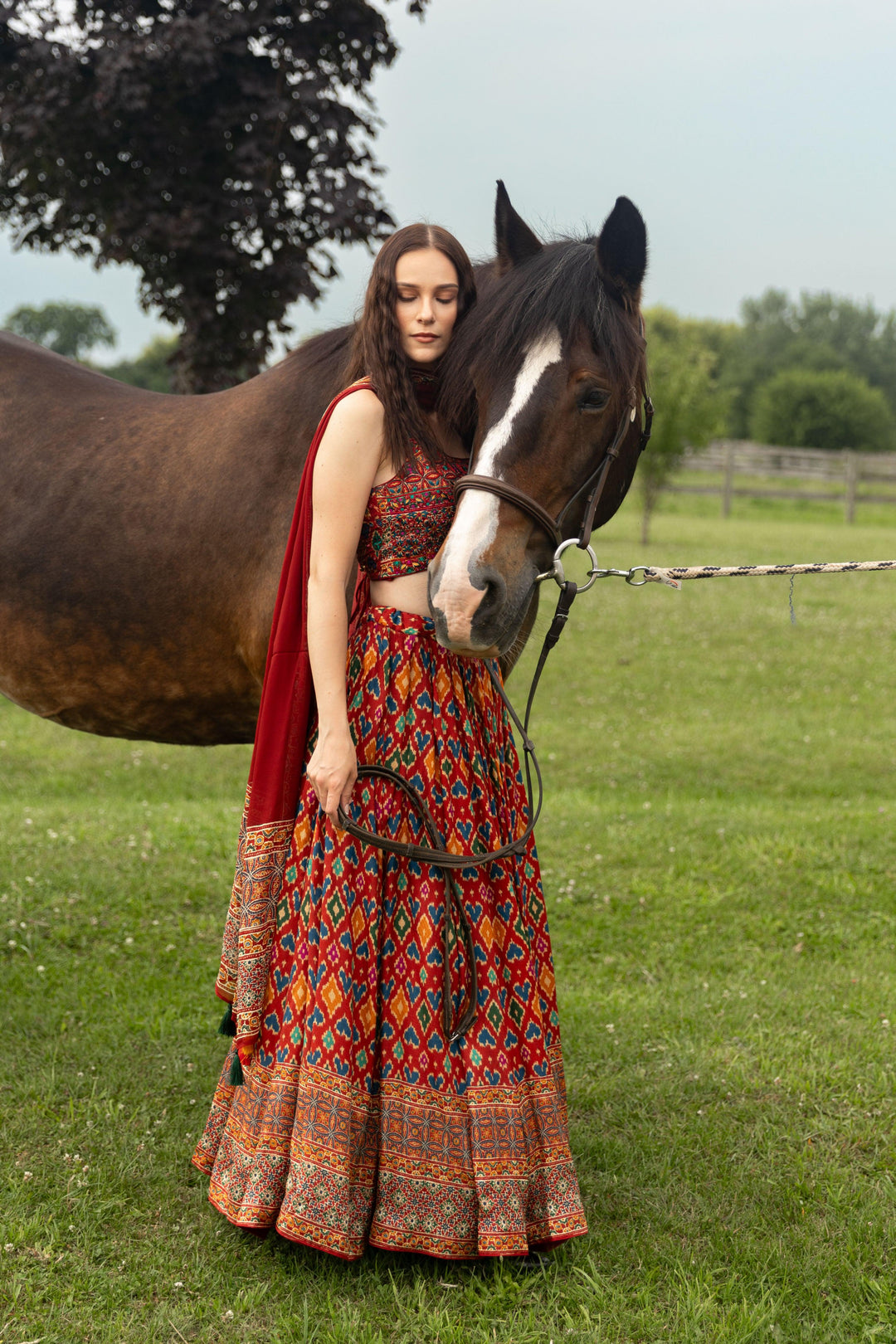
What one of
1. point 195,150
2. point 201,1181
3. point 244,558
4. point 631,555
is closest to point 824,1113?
point 201,1181

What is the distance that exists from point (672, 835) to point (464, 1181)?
3682mm

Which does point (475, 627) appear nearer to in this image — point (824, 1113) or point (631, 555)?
point (824, 1113)

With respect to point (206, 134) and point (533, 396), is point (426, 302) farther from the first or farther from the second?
point (206, 134)

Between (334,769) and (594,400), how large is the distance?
92 centimetres

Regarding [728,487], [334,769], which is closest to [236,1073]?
[334,769]

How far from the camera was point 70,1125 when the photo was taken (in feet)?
9.93

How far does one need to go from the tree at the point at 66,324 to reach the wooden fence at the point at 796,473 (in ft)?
201

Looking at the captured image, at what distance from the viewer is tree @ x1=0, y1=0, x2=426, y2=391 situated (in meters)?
5.58

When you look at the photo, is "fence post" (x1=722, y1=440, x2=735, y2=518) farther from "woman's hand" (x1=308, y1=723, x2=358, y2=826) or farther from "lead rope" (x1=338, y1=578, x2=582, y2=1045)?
"woman's hand" (x1=308, y1=723, x2=358, y2=826)

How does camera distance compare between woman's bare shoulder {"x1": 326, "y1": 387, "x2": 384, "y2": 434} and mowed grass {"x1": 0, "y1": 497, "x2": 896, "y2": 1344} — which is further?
mowed grass {"x1": 0, "y1": 497, "x2": 896, "y2": 1344}

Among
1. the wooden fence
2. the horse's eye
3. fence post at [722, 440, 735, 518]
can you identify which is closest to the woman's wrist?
the horse's eye

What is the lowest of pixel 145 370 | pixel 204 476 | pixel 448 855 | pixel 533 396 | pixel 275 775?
pixel 448 855

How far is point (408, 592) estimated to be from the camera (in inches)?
91.6

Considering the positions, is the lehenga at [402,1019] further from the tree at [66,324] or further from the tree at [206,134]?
the tree at [66,324]
